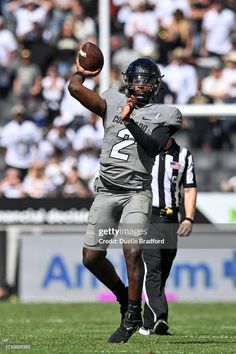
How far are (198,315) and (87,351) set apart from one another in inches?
201

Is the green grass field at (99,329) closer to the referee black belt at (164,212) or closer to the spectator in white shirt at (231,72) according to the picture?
the referee black belt at (164,212)

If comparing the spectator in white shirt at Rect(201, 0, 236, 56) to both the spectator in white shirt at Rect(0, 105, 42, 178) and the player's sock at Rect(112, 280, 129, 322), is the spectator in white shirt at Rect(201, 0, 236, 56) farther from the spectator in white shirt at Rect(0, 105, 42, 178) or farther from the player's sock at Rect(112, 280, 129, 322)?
the player's sock at Rect(112, 280, 129, 322)

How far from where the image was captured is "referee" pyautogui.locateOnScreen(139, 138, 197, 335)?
8.09 metres

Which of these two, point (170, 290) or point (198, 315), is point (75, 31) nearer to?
point (170, 290)

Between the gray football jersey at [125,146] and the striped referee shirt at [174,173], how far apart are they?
128 cm

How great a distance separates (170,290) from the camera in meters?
13.6

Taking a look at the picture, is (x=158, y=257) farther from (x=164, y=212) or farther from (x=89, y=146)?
(x=89, y=146)

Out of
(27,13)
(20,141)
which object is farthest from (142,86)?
(27,13)

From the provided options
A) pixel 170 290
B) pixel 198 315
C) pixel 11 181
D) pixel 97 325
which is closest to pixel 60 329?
pixel 97 325

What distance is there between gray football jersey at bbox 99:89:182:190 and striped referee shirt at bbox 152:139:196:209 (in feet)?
4.21

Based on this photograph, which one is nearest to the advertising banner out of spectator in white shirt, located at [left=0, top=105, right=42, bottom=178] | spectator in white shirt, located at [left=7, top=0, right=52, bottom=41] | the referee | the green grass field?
the green grass field

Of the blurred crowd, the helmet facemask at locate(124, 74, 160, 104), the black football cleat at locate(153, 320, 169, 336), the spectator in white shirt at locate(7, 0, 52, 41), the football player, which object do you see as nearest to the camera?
the football player

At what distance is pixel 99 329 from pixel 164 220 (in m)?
1.17

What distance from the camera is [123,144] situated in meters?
7.00
